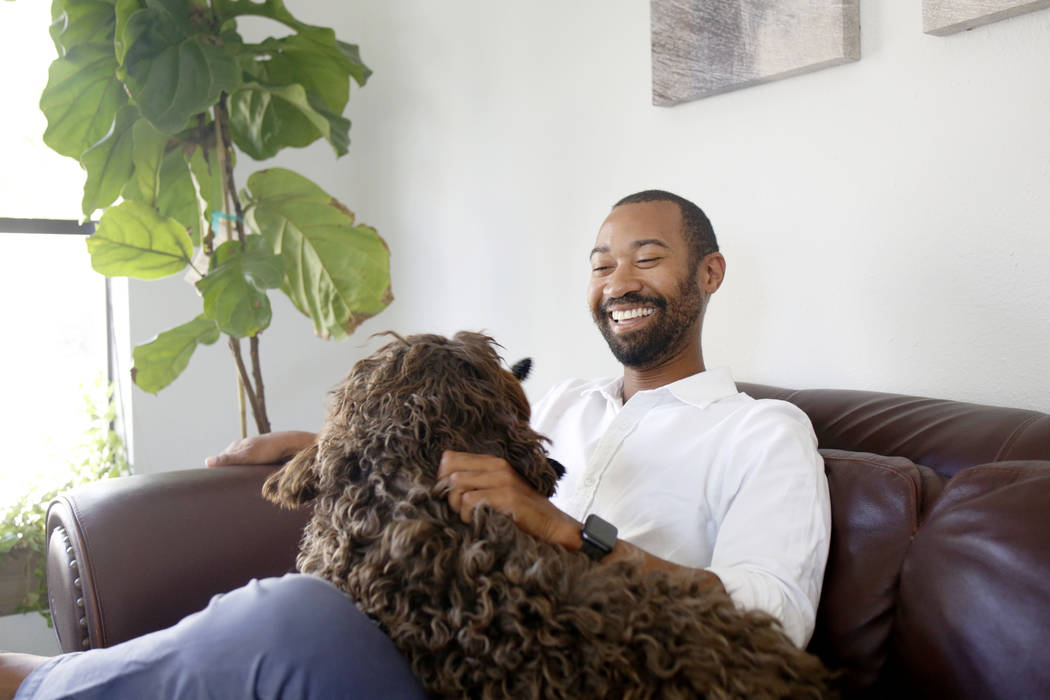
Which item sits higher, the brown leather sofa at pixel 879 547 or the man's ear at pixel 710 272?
the man's ear at pixel 710 272

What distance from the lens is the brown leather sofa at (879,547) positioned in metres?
1.04

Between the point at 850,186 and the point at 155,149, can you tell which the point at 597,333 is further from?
the point at 155,149

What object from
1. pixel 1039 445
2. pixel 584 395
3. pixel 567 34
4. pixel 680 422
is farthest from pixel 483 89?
pixel 1039 445

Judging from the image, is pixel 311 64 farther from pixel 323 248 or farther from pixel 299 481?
pixel 299 481

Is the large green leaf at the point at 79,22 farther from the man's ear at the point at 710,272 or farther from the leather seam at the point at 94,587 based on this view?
the man's ear at the point at 710,272

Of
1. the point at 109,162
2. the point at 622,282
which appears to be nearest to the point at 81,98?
the point at 109,162

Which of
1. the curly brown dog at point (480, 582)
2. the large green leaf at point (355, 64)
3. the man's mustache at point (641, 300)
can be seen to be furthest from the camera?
the large green leaf at point (355, 64)

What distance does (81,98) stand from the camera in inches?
94.0

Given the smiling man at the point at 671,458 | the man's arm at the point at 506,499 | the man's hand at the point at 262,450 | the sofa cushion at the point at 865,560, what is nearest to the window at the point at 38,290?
the man's hand at the point at 262,450

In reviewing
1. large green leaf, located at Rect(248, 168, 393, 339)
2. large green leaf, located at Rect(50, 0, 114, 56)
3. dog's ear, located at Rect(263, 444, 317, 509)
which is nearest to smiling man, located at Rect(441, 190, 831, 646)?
dog's ear, located at Rect(263, 444, 317, 509)

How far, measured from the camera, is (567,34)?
99.8 inches

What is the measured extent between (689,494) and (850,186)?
0.76m

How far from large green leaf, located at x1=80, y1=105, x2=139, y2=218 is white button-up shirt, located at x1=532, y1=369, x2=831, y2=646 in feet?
4.81

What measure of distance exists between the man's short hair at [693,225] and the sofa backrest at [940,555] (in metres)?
0.50
